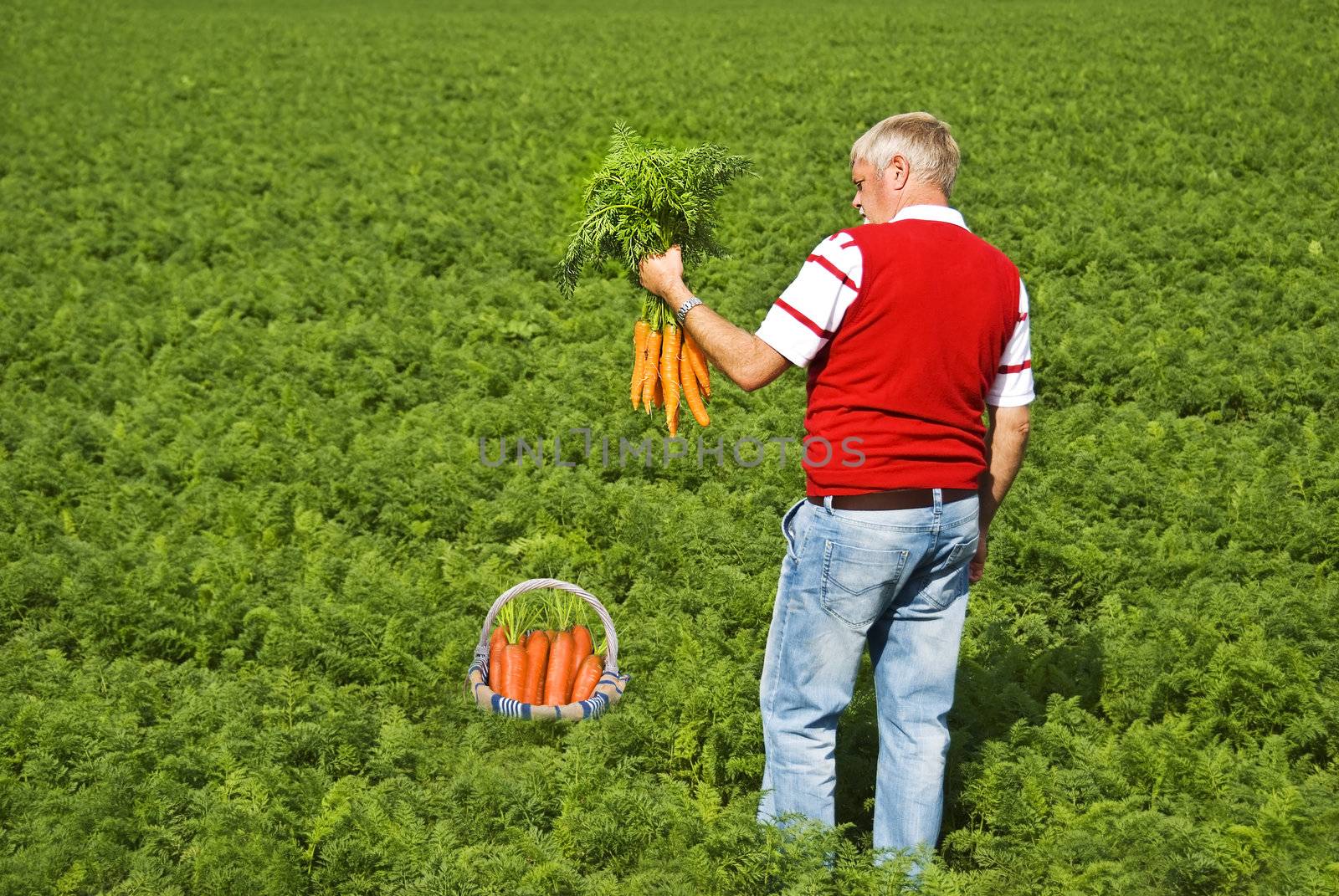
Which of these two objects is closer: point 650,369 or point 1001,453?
point 1001,453

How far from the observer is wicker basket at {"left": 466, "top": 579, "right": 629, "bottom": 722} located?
5016 millimetres

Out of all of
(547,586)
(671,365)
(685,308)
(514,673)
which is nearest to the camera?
(685,308)

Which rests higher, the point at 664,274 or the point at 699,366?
the point at 664,274

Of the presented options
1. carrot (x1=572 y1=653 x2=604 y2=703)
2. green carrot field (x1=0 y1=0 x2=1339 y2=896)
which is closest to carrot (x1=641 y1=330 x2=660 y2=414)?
green carrot field (x1=0 y1=0 x2=1339 y2=896)

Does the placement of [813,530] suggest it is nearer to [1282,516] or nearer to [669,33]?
[1282,516]

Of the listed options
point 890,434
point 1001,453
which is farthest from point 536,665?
point 890,434

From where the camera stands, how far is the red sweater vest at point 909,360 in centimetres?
306

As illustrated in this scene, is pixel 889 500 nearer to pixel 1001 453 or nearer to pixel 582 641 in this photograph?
pixel 1001 453

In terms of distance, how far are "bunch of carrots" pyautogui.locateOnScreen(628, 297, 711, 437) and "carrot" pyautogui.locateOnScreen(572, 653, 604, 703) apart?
4.87 feet

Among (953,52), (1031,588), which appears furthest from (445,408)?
(953,52)

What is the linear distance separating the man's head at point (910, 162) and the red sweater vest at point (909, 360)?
135 millimetres

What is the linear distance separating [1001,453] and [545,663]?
8.75 ft

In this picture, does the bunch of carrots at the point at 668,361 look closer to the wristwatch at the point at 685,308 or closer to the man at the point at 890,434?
the man at the point at 890,434

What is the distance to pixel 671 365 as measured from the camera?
4.28 metres
